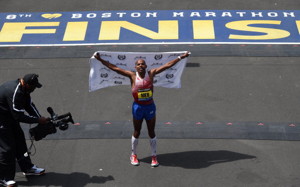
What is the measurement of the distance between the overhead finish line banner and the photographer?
6.97 metres

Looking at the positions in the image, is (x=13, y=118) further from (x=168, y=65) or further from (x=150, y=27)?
(x=150, y=27)

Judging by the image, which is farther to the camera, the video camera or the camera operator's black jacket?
the video camera

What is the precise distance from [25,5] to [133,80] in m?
10.5

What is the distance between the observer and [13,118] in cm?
953

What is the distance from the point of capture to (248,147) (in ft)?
36.1

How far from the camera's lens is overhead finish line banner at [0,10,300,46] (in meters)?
16.5

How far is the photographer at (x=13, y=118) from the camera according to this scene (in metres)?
9.23

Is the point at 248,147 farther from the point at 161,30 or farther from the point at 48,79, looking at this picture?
the point at 161,30

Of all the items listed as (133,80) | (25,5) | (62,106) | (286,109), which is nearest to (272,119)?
(286,109)

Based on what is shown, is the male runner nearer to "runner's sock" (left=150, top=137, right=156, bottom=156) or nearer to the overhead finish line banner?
"runner's sock" (left=150, top=137, right=156, bottom=156)

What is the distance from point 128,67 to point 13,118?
8.47ft

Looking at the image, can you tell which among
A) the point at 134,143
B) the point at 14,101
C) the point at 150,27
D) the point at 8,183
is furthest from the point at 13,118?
the point at 150,27

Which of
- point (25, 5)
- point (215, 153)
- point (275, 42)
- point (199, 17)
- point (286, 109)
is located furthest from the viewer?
point (25, 5)

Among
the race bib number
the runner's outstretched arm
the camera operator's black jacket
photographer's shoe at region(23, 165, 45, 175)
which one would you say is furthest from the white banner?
photographer's shoe at region(23, 165, 45, 175)
